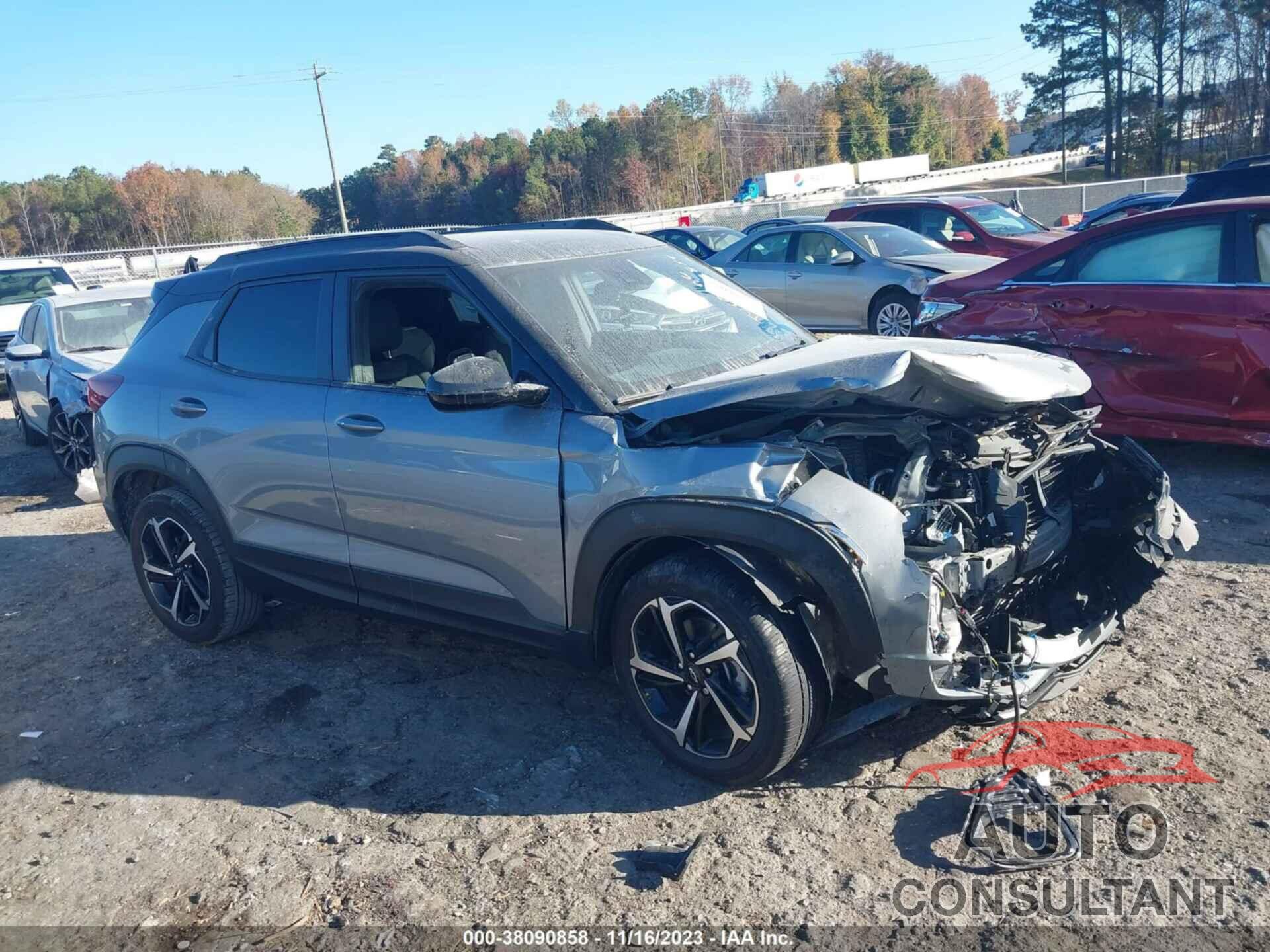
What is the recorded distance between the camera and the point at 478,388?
3.51 metres

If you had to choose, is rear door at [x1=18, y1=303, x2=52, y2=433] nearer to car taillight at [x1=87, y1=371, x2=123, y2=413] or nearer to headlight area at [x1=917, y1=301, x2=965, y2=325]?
car taillight at [x1=87, y1=371, x2=123, y2=413]

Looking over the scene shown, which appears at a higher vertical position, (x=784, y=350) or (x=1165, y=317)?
(x=784, y=350)

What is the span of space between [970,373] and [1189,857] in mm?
1602

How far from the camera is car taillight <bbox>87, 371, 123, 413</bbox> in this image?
5.20 m

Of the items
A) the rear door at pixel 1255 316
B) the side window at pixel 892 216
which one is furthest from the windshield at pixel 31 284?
the rear door at pixel 1255 316

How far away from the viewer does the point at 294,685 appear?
4.53 m

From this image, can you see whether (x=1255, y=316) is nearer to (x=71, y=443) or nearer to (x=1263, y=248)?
(x=1263, y=248)

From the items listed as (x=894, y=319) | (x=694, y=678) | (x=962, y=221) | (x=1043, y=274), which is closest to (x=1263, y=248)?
(x=1043, y=274)

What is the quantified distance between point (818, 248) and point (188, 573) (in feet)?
30.8

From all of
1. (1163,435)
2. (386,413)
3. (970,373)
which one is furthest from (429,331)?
(1163,435)

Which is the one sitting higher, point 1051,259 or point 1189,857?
point 1051,259

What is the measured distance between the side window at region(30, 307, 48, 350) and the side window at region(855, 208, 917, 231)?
11.0 metres

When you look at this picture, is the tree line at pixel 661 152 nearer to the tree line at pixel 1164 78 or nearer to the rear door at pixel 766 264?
the tree line at pixel 1164 78

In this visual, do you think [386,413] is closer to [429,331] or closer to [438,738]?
[429,331]
